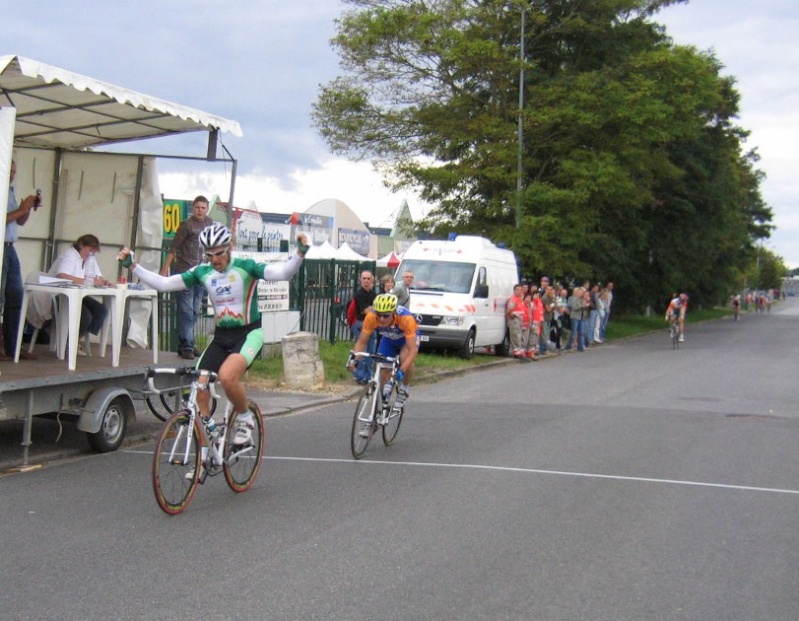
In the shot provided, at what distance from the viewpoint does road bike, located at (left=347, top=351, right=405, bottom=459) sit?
988 centimetres

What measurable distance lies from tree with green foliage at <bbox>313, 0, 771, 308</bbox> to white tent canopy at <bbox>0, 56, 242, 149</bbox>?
20.4 m

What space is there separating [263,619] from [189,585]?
0.74 m

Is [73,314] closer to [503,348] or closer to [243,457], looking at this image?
[243,457]

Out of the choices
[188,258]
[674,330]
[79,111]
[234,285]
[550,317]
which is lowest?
[674,330]

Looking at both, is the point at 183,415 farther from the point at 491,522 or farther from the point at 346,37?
the point at 346,37

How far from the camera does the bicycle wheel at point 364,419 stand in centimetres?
982

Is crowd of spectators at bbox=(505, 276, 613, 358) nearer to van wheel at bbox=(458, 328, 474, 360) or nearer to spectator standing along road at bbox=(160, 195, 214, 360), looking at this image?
van wheel at bbox=(458, 328, 474, 360)

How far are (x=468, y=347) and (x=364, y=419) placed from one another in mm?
13189

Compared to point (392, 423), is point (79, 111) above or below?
above

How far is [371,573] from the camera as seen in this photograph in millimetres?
5848

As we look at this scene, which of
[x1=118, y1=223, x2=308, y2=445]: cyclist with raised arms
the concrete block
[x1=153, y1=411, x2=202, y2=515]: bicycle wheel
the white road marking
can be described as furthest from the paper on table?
the concrete block

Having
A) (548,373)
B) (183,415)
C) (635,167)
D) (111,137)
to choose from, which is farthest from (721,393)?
(635,167)

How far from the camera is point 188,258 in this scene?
12242 millimetres

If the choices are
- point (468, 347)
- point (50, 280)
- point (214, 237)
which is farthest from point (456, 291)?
point (214, 237)
